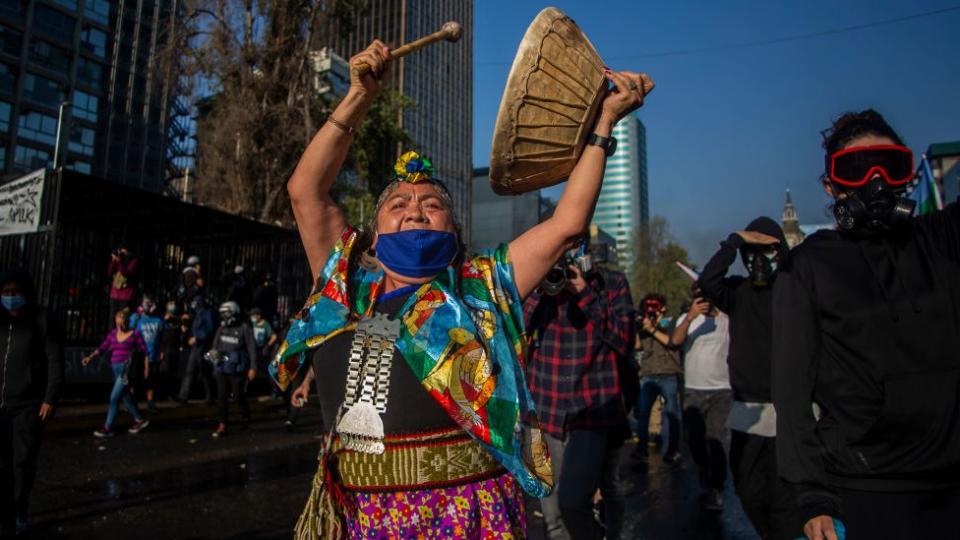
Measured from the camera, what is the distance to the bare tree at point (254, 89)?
1653 cm

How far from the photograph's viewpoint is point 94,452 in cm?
728

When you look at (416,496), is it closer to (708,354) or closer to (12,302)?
(12,302)

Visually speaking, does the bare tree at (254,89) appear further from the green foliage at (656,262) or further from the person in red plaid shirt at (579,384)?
the green foliage at (656,262)

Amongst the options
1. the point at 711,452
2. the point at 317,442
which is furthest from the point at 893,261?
the point at 317,442

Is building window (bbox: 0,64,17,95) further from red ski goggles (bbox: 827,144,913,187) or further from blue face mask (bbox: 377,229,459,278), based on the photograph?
red ski goggles (bbox: 827,144,913,187)

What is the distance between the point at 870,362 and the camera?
190cm

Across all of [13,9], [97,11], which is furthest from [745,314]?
[97,11]

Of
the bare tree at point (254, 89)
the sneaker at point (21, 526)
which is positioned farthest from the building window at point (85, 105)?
the sneaker at point (21, 526)

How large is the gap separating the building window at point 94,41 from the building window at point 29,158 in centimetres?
920

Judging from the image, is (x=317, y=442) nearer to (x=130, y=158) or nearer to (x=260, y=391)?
(x=260, y=391)

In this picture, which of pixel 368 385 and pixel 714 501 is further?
pixel 714 501

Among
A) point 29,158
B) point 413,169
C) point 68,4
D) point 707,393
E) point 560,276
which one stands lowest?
point 707,393

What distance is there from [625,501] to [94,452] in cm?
607

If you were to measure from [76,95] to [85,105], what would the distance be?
1505mm
